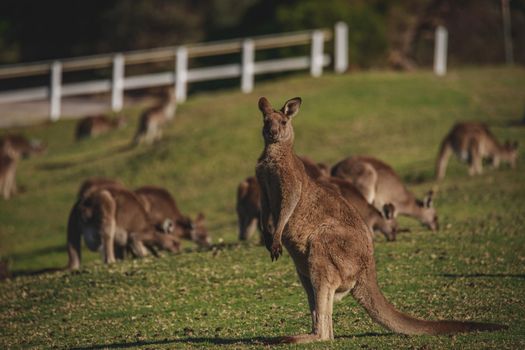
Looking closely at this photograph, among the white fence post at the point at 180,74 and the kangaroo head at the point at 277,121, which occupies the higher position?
the white fence post at the point at 180,74

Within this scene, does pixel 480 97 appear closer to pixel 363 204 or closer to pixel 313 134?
pixel 313 134

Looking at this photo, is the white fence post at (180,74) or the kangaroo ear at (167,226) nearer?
the kangaroo ear at (167,226)

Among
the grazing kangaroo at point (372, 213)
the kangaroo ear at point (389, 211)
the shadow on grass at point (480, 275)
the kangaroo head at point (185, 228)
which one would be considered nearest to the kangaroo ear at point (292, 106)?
the shadow on grass at point (480, 275)

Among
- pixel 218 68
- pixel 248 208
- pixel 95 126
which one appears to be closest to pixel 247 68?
pixel 218 68

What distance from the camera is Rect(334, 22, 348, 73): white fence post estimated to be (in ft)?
109

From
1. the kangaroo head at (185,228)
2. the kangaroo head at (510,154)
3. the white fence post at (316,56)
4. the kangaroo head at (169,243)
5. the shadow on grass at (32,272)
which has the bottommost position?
the shadow on grass at (32,272)

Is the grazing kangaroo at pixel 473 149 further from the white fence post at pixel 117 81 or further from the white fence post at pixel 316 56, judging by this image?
the white fence post at pixel 117 81

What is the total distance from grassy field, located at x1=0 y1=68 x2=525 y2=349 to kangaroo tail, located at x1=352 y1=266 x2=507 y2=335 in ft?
0.66

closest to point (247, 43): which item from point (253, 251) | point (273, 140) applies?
point (253, 251)

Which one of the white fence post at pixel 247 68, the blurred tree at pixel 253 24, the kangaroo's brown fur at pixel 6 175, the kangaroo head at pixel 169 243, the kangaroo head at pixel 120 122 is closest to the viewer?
the kangaroo head at pixel 169 243

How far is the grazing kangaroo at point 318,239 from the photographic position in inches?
347

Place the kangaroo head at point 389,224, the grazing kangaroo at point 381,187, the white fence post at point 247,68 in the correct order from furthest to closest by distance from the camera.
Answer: the white fence post at point 247,68, the grazing kangaroo at point 381,187, the kangaroo head at point 389,224

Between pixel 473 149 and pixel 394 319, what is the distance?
13666 mm

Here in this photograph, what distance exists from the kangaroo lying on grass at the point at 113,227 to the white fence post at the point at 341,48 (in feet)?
59.7
